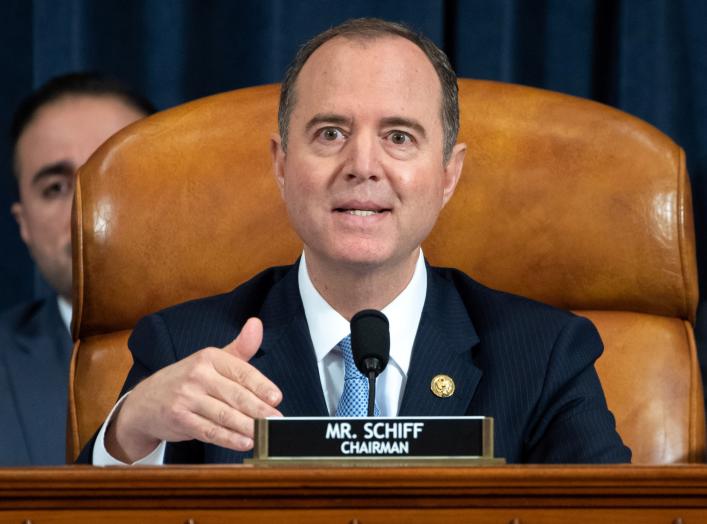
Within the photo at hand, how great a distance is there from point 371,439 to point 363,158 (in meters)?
0.61

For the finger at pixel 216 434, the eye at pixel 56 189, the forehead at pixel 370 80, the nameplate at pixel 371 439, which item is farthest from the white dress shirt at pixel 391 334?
the eye at pixel 56 189

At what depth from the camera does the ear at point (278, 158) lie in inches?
70.0

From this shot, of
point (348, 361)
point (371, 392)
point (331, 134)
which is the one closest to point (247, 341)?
point (371, 392)

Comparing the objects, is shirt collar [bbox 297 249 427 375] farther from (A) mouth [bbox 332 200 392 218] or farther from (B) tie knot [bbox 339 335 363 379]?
(A) mouth [bbox 332 200 392 218]

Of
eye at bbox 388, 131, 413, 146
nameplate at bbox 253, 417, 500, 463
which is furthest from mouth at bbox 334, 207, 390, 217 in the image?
nameplate at bbox 253, 417, 500, 463

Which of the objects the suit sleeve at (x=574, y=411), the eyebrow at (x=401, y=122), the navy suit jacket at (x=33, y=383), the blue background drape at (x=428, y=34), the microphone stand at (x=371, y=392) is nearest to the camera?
the microphone stand at (x=371, y=392)

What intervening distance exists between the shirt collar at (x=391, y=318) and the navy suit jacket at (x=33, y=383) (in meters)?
0.88

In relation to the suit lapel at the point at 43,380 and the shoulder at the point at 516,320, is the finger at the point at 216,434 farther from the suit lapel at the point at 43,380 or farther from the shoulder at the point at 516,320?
the suit lapel at the point at 43,380

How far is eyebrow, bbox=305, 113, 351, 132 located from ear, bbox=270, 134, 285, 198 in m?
0.10

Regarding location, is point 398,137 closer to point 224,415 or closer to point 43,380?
point 224,415

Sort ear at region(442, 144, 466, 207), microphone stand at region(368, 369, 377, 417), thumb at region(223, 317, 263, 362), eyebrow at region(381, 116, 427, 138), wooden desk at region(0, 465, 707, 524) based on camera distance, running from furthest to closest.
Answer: ear at region(442, 144, 466, 207) < eyebrow at region(381, 116, 427, 138) < thumb at region(223, 317, 263, 362) < microphone stand at region(368, 369, 377, 417) < wooden desk at region(0, 465, 707, 524)

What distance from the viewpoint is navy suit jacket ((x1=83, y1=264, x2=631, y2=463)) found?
1.62m

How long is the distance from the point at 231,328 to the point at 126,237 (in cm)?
22

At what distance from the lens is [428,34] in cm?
254
